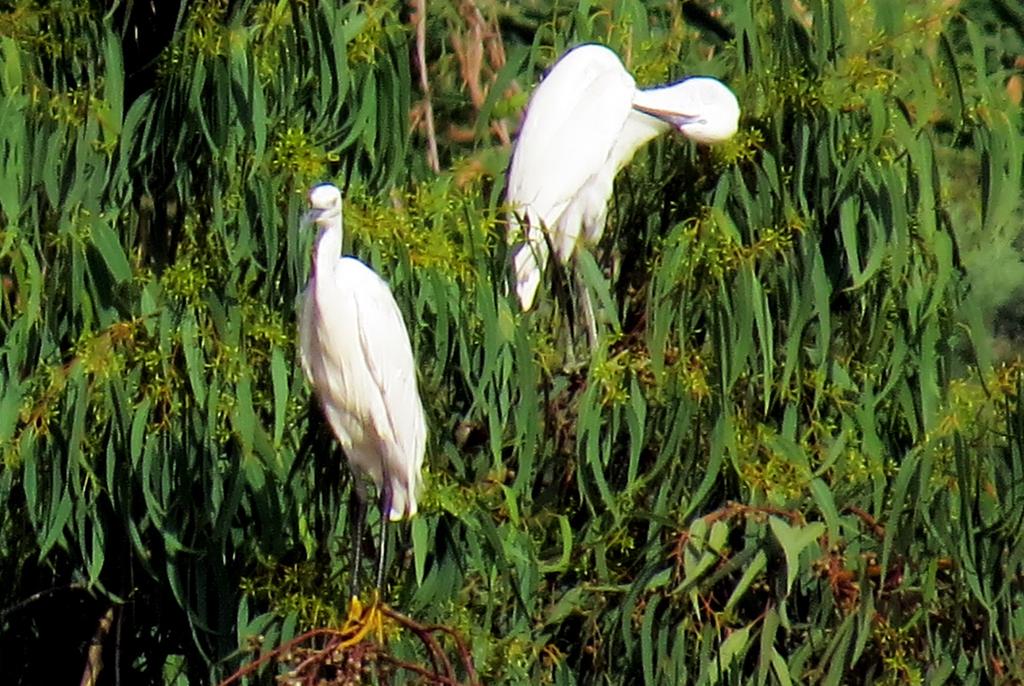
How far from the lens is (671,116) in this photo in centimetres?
226

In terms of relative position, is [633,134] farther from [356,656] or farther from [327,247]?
[356,656]

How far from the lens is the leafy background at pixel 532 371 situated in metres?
2.12

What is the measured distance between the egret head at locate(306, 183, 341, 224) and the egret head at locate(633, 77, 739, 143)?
42 centimetres

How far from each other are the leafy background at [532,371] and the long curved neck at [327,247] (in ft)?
0.31

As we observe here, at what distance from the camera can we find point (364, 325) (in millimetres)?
2008

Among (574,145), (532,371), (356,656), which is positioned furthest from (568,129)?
(356,656)

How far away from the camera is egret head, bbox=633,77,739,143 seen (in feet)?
7.09

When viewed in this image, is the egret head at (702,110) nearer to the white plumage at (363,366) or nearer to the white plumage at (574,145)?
the white plumage at (574,145)

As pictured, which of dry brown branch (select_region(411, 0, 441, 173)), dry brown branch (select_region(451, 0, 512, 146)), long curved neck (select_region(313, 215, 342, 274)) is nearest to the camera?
long curved neck (select_region(313, 215, 342, 274))

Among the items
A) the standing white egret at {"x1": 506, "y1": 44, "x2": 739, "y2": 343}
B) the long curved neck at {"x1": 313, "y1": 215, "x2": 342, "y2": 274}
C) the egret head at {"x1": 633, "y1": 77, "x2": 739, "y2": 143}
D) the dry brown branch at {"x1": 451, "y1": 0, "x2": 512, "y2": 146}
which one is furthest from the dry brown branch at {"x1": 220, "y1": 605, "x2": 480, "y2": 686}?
the dry brown branch at {"x1": 451, "y1": 0, "x2": 512, "y2": 146}

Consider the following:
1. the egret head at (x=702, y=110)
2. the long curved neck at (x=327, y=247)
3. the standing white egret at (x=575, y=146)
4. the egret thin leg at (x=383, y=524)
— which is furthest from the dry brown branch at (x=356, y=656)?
the egret head at (x=702, y=110)

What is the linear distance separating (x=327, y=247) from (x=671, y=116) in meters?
0.47

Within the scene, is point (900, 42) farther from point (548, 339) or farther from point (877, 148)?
point (548, 339)

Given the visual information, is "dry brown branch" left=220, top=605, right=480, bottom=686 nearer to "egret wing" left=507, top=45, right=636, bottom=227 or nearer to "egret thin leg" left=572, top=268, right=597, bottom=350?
"egret thin leg" left=572, top=268, right=597, bottom=350
